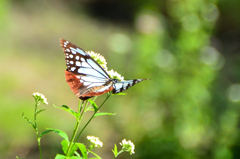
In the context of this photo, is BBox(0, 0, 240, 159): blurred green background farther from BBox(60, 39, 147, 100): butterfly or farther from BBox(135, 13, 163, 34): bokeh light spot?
BBox(60, 39, 147, 100): butterfly

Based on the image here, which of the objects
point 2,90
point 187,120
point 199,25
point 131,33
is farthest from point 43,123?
point 131,33

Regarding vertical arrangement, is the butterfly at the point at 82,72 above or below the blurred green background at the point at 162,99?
below

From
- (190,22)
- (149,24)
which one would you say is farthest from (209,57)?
(149,24)

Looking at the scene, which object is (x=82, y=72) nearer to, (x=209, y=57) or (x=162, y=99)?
(x=162, y=99)

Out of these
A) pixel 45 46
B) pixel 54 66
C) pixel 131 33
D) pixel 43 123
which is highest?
pixel 131 33

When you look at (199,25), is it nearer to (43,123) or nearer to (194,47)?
(194,47)

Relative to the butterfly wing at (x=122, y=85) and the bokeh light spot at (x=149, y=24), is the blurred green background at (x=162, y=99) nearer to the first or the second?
the bokeh light spot at (x=149, y=24)

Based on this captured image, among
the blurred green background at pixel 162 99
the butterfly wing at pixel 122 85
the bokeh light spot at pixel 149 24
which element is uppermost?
the bokeh light spot at pixel 149 24

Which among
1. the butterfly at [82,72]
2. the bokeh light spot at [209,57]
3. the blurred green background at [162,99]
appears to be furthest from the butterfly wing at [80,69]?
the bokeh light spot at [209,57]
